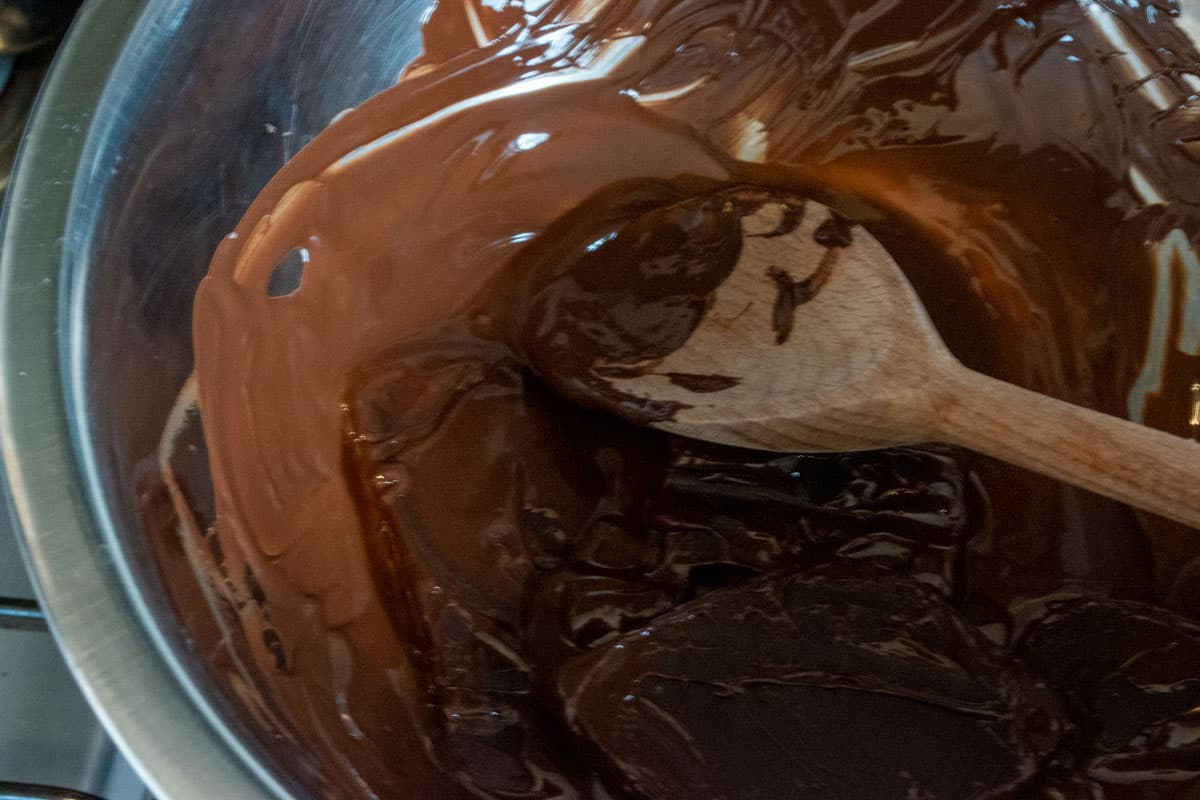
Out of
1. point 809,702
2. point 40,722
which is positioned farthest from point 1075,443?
point 40,722

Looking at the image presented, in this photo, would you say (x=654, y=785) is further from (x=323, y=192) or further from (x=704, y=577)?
(x=323, y=192)

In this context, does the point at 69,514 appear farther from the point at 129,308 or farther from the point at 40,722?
the point at 40,722

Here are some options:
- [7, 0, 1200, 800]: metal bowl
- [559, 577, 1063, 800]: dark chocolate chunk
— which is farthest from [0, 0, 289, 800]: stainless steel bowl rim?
[559, 577, 1063, 800]: dark chocolate chunk

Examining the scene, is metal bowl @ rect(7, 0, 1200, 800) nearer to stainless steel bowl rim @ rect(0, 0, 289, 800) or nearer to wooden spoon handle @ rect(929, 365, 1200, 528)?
stainless steel bowl rim @ rect(0, 0, 289, 800)

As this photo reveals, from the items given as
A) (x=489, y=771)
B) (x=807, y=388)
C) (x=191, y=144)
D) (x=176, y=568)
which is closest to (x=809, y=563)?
A: (x=807, y=388)

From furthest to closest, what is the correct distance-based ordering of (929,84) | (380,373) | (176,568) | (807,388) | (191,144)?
(929,84) → (380,373) → (807,388) → (191,144) → (176,568)

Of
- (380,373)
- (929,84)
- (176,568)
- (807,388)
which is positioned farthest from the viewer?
(929,84)

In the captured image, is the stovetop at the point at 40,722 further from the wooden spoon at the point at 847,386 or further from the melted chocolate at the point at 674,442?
the wooden spoon at the point at 847,386
